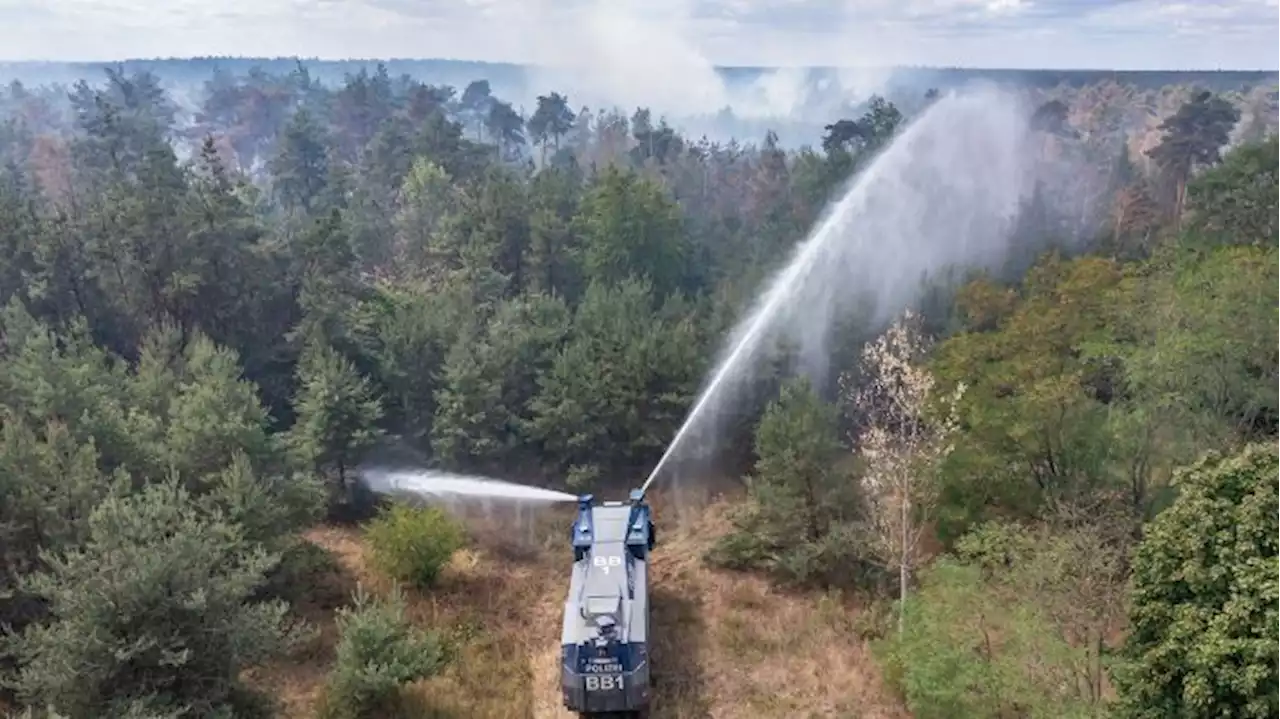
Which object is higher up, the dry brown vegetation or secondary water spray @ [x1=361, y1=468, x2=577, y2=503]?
secondary water spray @ [x1=361, y1=468, x2=577, y2=503]

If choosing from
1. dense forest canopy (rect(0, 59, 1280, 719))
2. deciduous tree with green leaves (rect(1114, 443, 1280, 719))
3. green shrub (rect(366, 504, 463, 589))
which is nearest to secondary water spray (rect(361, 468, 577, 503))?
dense forest canopy (rect(0, 59, 1280, 719))

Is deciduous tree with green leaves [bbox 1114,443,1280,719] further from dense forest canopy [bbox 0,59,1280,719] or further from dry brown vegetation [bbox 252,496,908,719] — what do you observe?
dry brown vegetation [bbox 252,496,908,719]

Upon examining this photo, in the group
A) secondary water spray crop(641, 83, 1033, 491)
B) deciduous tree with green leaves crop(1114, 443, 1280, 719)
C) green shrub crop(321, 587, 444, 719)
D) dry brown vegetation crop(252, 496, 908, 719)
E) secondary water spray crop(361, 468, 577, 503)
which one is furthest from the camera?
secondary water spray crop(641, 83, 1033, 491)

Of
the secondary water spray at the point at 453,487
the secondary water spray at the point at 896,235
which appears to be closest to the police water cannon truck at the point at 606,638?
the secondary water spray at the point at 896,235

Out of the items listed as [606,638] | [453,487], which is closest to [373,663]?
[606,638]

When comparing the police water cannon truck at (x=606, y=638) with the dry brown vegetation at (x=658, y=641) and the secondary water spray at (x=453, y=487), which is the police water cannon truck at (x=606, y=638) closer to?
the dry brown vegetation at (x=658, y=641)

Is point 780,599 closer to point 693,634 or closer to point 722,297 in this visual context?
point 693,634
